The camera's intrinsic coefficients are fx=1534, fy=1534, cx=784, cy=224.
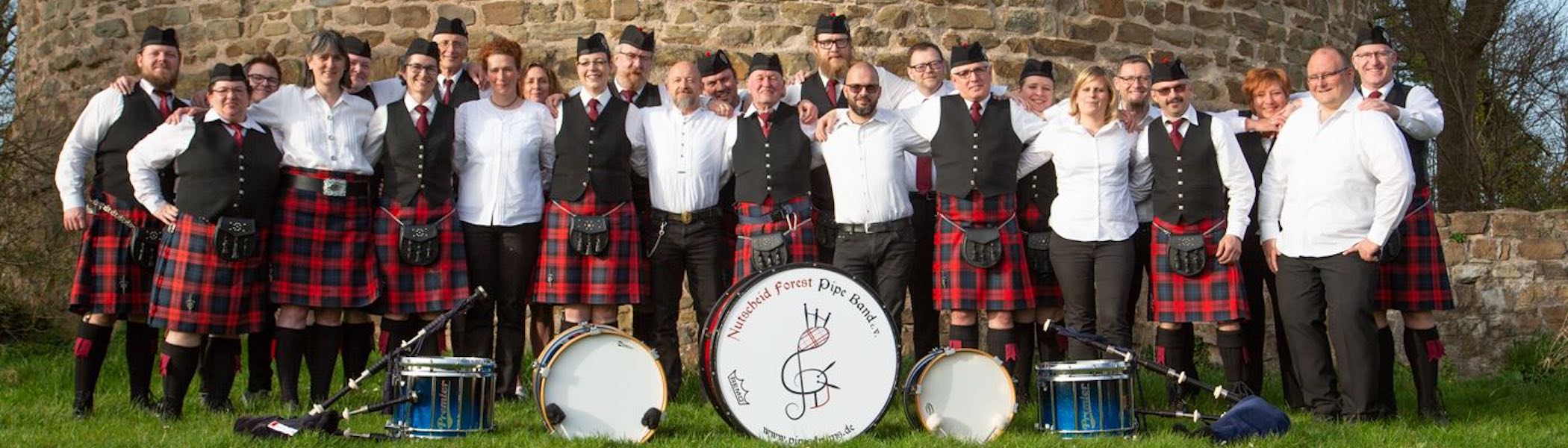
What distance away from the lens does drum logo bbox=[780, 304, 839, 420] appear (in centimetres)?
514

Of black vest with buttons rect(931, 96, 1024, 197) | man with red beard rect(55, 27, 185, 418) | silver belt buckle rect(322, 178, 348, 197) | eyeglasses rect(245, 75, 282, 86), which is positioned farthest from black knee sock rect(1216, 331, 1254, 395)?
man with red beard rect(55, 27, 185, 418)

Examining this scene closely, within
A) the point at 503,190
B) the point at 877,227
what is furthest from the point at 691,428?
the point at 503,190

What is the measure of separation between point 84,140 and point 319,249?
1.09m

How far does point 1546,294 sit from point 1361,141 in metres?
4.56

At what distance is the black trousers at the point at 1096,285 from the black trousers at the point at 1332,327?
23.4 inches

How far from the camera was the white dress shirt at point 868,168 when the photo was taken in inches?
238

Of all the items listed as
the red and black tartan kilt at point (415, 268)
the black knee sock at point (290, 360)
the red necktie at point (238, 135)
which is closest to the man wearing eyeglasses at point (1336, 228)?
the red and black tartan kilt at point (415, 268)

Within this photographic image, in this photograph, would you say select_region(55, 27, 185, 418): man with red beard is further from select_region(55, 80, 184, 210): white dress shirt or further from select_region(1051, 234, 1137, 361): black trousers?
select_region(1051, 234, 1137, 361): black trousers

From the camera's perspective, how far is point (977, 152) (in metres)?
6.11

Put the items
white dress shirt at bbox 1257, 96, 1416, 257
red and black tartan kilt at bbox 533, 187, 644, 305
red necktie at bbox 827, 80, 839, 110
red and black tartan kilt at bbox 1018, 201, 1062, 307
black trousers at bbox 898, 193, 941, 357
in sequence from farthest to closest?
red necktie at bbox 827, 80, 839, 110 < black trousers at bbox 898, 193, 941, 357 < red and black tartan kilt at bbox 1018, 201, 1062, 307 < red and black tartan kilt at bbox 533, 187, 644, 305 < white dress shirt at bbox 1257, 96, 1416, 257

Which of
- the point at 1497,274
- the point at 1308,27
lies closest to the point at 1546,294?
the point at 1497,274

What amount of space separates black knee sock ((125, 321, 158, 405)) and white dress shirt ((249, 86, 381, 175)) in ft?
3.00

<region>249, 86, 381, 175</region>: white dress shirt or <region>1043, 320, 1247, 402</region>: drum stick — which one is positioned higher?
<region>249, 86, 381, 175</region>: white dress shirt

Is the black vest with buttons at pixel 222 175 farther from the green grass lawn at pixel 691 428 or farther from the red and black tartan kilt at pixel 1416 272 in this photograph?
the red and black tartan kilt at pixel 1416 272
